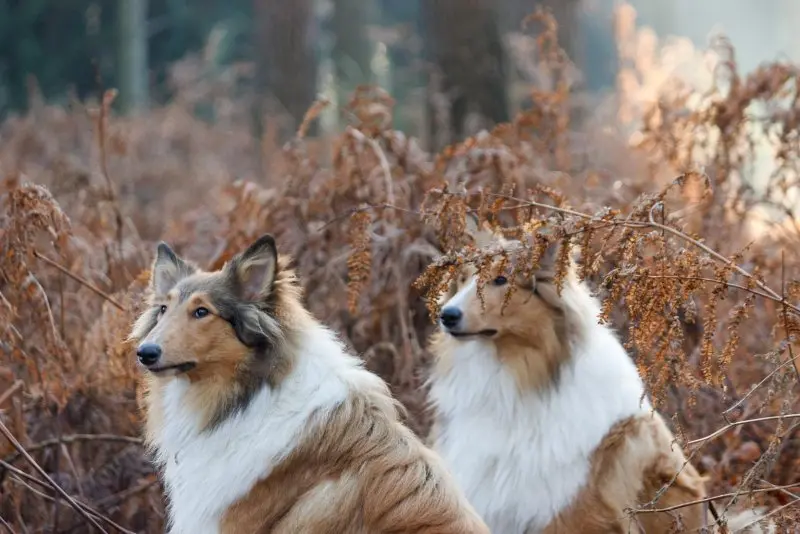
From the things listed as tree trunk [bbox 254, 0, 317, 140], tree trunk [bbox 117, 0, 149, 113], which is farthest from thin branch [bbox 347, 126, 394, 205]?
tree trunk [bbox 117, 0, 149, 113]

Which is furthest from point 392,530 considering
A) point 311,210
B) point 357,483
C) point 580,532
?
point 311,210

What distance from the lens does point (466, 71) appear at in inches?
446

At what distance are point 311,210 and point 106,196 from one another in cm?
162

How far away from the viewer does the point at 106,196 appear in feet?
24.8

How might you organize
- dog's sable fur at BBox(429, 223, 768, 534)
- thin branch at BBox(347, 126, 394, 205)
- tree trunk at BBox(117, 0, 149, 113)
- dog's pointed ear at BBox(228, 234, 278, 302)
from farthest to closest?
1. tree trunk at BBox(117, 0, 149, 113)
2. thin branch at BBox(347, 126, 394, 205)
3. dog's sable fur at BBox(429, 223, 768, 534)
4. dog's pointed ear at BBox(228, 234, 278, 302)

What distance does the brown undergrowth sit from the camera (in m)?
4.30

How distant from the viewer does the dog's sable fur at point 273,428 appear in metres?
4.36

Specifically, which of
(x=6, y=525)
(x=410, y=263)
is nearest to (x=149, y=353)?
(x=6, y=525)

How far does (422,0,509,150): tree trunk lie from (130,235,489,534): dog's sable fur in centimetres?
669

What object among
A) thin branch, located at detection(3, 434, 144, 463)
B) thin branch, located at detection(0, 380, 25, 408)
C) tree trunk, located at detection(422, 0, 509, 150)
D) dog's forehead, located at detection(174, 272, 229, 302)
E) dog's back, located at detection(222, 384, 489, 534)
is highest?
tree trunk, located at detection(422, 0, 509, 150)

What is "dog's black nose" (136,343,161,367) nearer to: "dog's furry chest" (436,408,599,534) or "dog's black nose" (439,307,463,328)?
"dog's black nose" (439,307,463,328)

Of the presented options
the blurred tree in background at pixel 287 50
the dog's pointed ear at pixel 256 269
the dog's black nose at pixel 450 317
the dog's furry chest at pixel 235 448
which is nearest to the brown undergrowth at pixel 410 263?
the dog's black nose at pixel 450 317

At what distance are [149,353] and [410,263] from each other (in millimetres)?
2549

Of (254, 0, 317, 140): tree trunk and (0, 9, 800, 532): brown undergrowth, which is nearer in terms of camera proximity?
(0, 9, 800, 532): brown undergrowth
